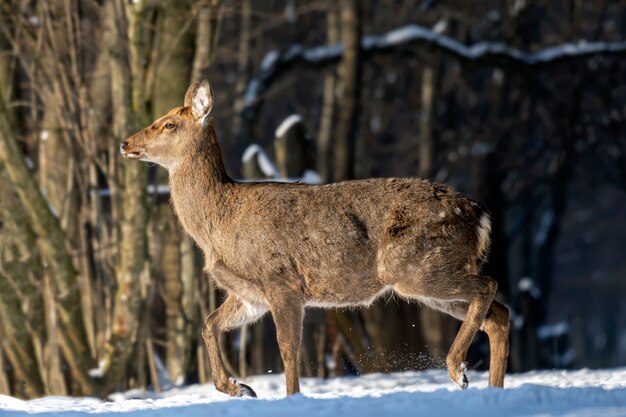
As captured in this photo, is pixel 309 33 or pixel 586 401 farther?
pixel 309 33

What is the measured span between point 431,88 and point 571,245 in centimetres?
2079

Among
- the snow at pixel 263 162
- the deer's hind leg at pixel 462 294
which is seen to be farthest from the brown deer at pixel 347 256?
the snow at pixel 263 162

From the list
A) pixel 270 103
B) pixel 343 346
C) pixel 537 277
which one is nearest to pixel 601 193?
pixel 270 103

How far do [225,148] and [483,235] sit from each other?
66.3 feet

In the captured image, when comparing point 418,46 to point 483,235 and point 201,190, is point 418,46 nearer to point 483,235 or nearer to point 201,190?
point 201,190

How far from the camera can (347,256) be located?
954 cm

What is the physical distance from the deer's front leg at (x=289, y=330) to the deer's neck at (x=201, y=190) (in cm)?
79

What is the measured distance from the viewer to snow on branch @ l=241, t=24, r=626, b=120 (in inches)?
760

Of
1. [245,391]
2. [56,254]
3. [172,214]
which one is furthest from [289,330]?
[172,214]

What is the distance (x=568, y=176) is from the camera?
→ 2358 cm

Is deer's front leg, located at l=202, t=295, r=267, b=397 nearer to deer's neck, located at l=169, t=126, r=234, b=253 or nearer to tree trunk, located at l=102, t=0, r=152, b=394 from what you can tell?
deer's neck, located at l=169, t=126, r=234, b=253

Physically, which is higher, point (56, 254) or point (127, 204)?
point (127, 204)

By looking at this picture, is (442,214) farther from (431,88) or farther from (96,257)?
(431,88)

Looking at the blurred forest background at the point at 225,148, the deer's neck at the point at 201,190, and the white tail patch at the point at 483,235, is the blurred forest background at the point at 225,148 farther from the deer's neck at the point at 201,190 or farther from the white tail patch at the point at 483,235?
the white tail patch at the point at 483,235
